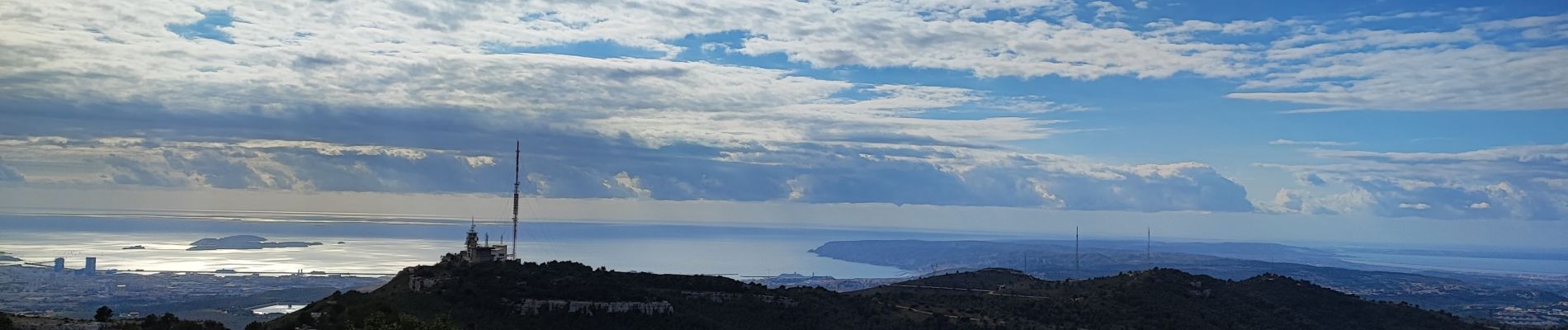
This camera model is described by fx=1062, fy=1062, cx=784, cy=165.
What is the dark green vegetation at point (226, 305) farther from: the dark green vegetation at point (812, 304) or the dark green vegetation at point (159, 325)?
the dark green vegetation at point (159, 325)

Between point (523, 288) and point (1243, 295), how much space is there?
6270cm

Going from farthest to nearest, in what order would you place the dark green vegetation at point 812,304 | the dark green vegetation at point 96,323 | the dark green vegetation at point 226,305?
the dark green vegetation at point 226,305 < the dark green vegetation at point 812,304 < the dark green vegetation at point 96,323

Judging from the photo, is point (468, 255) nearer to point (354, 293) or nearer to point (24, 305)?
point (354, 293)

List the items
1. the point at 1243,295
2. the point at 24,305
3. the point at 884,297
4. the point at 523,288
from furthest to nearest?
the point at 24,305, the point at 1243,295, the point at 884,297, the point at 523,288

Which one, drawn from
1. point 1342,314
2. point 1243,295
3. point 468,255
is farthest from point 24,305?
point 1342,314

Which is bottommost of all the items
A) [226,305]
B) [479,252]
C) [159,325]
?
[226,305]

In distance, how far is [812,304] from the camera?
7462 centimetres

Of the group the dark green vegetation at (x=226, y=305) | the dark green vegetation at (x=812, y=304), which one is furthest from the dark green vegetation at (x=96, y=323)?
the dark green vegetation at (x=226, y=305)

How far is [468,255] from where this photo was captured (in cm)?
7656

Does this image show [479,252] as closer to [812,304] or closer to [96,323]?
[812,304]

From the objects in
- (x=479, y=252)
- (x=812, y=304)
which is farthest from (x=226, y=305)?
(x=812, y=304)

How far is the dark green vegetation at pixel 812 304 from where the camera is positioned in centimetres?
5947

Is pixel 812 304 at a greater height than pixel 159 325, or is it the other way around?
pixel 159 325

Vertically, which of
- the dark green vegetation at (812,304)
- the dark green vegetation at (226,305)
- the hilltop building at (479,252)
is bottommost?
the dark green vegetation at (226,305)
